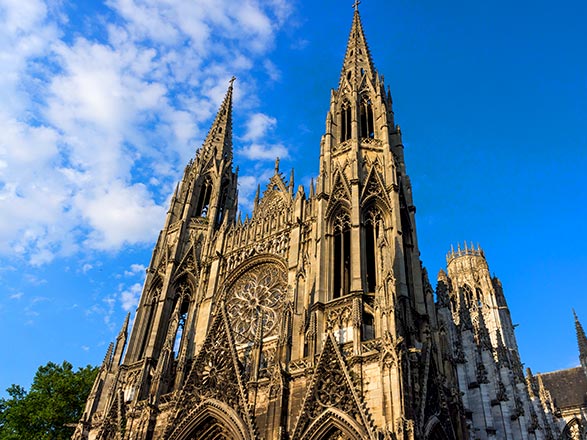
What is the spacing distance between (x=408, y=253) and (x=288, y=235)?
210 inches

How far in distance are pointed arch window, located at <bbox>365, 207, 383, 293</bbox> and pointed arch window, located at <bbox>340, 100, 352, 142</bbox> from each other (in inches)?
221

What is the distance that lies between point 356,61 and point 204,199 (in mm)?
11697

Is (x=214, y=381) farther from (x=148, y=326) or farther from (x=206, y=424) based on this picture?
(x=148, y=326)

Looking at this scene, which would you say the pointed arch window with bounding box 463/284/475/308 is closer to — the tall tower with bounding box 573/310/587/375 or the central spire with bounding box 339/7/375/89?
the tall tower with bounding box 573/310/587/375

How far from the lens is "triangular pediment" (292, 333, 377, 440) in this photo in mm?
14996

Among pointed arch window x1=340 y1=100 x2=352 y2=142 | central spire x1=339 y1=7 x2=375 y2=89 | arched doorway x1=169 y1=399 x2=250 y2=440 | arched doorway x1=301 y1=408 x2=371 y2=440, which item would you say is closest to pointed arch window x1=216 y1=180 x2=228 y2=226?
pointed arch window x1=340 y1=100 x2=352 y2=142

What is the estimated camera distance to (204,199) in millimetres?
30344

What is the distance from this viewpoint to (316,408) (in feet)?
51.8

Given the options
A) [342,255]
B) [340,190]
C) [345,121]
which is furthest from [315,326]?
[345,121]

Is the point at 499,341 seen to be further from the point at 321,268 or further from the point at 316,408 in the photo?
the point at 316,408

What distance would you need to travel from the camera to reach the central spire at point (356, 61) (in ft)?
93.4

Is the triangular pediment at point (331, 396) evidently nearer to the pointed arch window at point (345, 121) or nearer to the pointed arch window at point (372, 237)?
the pointed arch window at point (372, 237)

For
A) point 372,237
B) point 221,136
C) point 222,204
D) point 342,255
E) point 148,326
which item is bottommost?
point 148,326

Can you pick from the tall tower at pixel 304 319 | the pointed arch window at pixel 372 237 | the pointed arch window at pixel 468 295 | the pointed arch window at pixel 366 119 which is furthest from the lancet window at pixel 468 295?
the pointed arch window at pixel 372 237
